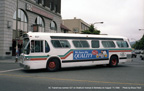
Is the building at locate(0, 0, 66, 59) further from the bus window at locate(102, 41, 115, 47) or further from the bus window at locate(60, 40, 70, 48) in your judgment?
the bus window at locate(102, 41, 115, 47)

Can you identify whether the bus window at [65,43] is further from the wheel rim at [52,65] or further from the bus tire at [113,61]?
the bus tire at [113,61]

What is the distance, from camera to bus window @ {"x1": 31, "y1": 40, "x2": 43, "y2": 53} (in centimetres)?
997

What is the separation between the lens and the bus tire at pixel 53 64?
10.5 metres

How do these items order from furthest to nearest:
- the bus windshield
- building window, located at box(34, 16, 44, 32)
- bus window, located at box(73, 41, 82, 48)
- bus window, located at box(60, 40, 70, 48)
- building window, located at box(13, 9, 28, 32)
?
building window, located at box(34, 16, 44, 32) → building window, located at box(13, 9, 28, 32) → bus window, located at box(73, 41, 82, 48) → bus window, located at box(60, 40, 70, 48) → the bus windshield

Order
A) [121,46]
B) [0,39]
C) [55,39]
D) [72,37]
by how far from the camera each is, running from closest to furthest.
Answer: [55,39]
[72,37]
[121,46]
[0,39]

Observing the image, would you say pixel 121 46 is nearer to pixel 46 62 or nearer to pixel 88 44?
pixel 88 44

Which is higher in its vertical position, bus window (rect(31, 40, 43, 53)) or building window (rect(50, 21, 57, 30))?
building window (rect(50, 21, 57, 30))

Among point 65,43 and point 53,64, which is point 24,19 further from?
point 53,64

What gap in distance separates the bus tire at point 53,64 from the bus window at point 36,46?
1032 millimetres

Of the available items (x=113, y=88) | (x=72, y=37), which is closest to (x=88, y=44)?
(x=72, y=37)

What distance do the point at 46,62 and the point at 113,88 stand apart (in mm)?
5317

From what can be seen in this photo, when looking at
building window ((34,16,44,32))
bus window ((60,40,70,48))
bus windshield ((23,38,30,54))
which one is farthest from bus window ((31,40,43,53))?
building window ((34,16,44,32))

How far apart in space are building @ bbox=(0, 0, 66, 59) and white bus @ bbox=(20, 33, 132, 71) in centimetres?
996

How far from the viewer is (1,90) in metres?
5.73
